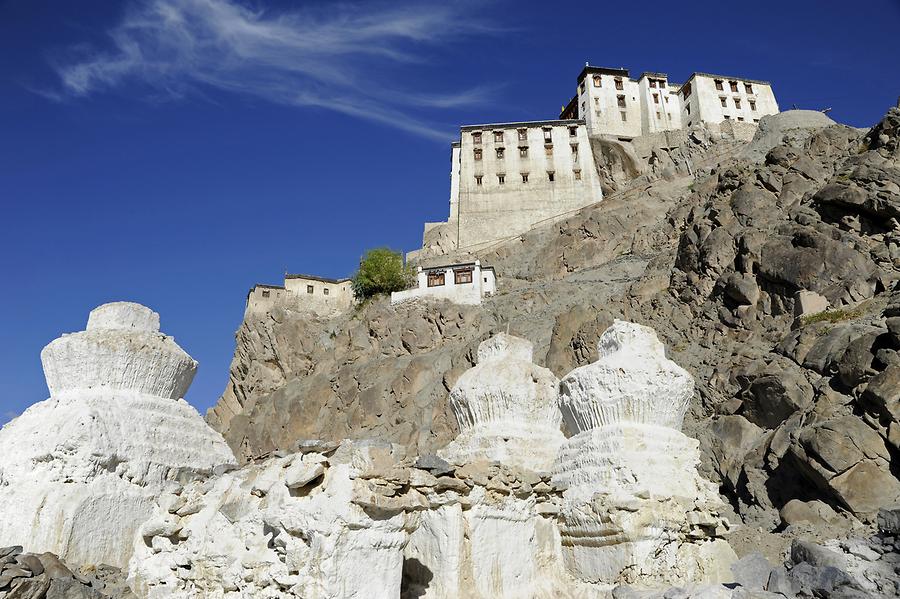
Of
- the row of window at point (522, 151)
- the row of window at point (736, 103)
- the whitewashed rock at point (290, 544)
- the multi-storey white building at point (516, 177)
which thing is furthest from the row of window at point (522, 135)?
the whitewashed rock at point (290, 544)

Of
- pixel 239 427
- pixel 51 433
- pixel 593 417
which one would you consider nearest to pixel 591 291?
pixel 239 427

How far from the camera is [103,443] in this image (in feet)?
32.4

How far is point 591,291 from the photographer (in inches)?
1596

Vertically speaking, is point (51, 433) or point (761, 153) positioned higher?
point (761, 153)

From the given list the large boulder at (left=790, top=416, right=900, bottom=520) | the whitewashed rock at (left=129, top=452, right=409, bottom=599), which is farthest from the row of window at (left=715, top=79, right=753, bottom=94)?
the whitewashed rock at (left=129, top=452, right=409, bottom=599)

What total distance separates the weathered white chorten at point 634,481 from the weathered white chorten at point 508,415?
2.53 feet

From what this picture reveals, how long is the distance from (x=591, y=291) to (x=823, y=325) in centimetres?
1759

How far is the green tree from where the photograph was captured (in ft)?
171

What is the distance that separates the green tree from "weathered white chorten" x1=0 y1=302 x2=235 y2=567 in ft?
133

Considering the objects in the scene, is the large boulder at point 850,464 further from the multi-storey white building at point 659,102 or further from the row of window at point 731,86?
the row of window at point 731,86

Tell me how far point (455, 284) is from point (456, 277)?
507 mm

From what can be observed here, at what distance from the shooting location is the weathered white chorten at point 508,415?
11.3m

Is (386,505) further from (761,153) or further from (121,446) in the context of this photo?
(761,153)

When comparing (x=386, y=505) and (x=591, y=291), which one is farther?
(x=591, y=291)
